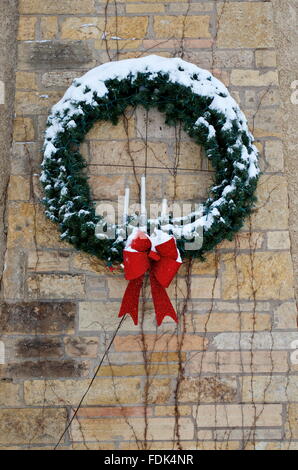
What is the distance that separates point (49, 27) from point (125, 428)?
8.46ft

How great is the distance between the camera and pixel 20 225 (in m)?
3.71

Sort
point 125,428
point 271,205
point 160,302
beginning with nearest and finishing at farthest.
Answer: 1. point 160,302
2. point 125,428
3. point 271,205

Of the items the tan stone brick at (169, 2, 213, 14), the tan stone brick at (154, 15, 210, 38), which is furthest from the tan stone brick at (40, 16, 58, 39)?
the tan stone brick at (169, 2, 213, 14)

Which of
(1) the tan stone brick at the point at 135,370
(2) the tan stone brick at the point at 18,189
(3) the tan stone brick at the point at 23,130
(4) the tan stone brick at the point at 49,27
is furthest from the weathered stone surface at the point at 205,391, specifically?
(4) the tan stone brick at the point at 49,27

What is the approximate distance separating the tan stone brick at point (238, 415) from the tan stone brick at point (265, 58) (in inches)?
84.7

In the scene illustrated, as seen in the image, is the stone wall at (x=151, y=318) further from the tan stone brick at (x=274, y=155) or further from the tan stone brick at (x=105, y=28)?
the tan stone brick at (x=105, y=28)

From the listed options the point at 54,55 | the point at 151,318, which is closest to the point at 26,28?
the point at 54,55

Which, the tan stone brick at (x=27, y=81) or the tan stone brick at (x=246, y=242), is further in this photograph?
the tan stone brick at (x=27, y=81)

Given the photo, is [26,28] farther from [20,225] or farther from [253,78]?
[253,78]

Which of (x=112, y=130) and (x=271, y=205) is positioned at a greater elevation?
(x=112, y=130)

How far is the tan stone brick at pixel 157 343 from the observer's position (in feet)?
12.0

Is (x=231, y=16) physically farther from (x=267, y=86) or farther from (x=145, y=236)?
(x=145, y=236)

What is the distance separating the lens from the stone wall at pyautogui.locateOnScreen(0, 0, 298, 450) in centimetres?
362

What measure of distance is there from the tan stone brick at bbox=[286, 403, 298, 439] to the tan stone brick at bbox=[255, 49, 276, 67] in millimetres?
2142
